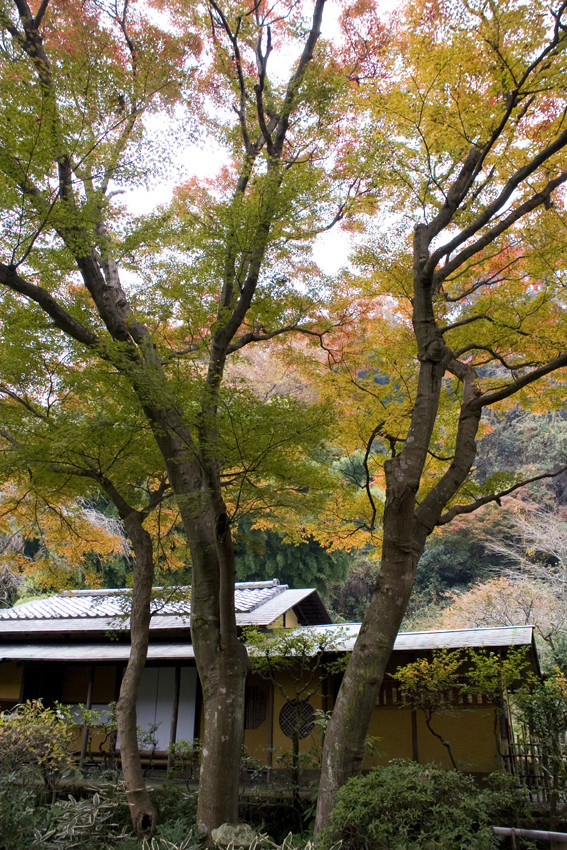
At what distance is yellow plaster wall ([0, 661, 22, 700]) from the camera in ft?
41.5

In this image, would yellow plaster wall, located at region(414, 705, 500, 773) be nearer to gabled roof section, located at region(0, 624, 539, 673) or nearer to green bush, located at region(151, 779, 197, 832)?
gabled roof section, located at region(0, 624, 539, 673)

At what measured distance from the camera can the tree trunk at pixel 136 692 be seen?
5965 millimetres

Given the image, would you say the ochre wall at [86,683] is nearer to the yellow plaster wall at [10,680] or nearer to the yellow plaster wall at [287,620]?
the yellow plaster wall at [10,680]

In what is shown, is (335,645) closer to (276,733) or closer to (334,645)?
(334,645)

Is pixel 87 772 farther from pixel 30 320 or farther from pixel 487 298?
pixel 487 298

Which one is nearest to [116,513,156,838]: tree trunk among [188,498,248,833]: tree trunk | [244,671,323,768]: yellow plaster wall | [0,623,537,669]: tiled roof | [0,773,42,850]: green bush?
[188,498,248,833]: tree trunk

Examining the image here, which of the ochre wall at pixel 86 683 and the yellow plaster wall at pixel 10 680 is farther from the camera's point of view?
the yellow plaster wall at pixel 10 680

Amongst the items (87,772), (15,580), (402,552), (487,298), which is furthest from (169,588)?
(15,580)

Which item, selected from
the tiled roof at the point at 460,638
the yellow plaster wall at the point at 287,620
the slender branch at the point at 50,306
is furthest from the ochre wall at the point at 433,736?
the slender branch at the point at 50,306

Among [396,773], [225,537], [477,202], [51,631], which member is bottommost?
[396,773]

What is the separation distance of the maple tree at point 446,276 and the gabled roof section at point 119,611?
16.0 ft

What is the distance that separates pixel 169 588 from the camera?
8.75m

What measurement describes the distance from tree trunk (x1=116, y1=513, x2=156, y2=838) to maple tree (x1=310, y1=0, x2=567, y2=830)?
2.30 metres

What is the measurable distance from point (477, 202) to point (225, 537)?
4.88 metres
